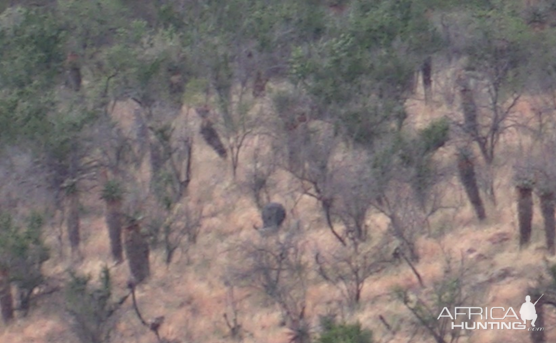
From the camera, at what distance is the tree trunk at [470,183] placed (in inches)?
714

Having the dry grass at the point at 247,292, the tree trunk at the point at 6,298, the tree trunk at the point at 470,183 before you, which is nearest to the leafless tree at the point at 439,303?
the dry grass at the point at 247,292

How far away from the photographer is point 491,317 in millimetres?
15430

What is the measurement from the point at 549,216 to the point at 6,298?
8.97 meters

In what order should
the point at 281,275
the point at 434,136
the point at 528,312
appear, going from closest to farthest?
1. the point at 528,312
2. the point at 281,275
3. the point at 434,136

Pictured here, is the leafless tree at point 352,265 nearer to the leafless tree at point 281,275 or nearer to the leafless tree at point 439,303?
the leafless tree at point 281,275

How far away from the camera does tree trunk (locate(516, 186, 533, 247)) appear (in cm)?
1659

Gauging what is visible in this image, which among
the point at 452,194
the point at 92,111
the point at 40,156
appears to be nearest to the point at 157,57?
the point at 92,111

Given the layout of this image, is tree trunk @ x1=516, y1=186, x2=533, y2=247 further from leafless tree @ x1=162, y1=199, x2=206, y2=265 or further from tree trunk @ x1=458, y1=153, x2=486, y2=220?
leafless tree @ x1=162, y1=199, x2=206, y2=265

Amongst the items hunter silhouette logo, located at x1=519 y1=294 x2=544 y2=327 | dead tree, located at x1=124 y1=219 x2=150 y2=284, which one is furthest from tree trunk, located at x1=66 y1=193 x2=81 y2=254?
hunter silhouette logo, located at x1=519 y1=294 x2=544 y2=327

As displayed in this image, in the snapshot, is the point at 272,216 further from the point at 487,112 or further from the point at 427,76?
the point at 427,76

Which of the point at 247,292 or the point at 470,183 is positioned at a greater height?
the point at 470,183

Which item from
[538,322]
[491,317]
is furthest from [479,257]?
[538,322]

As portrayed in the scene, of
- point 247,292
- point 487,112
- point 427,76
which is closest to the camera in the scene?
point 247,292

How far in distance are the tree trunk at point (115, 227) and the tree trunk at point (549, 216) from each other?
23.2 ft
